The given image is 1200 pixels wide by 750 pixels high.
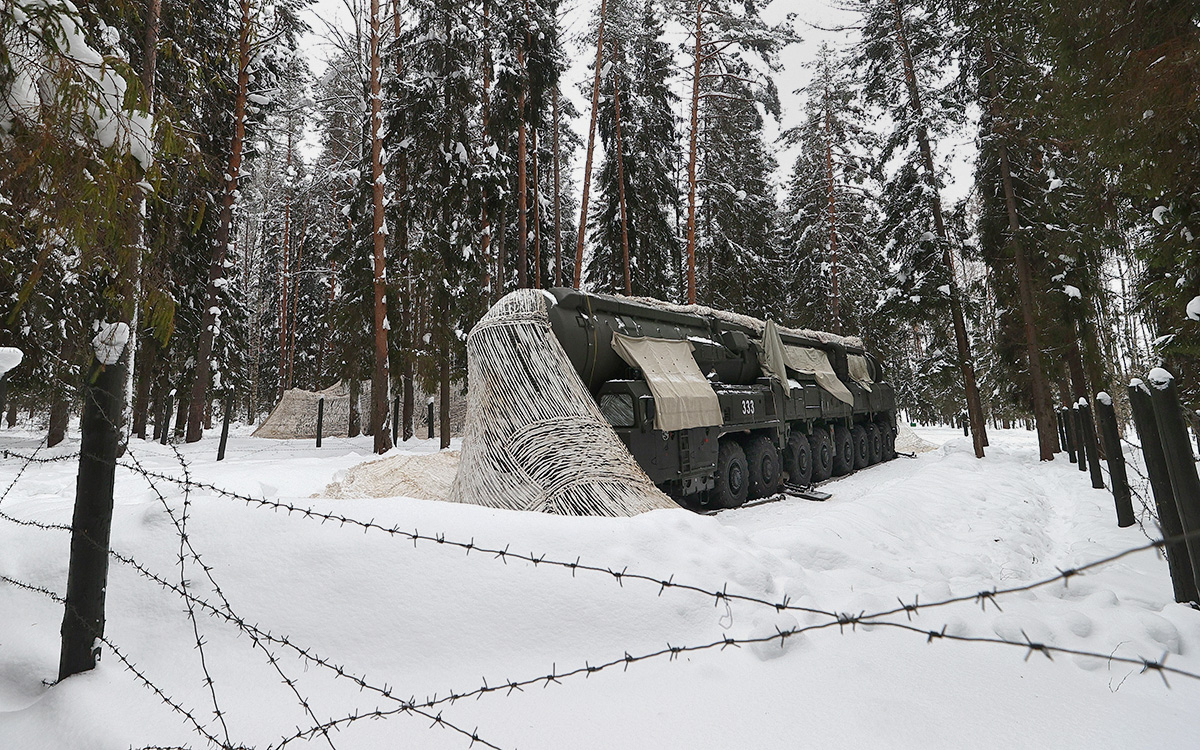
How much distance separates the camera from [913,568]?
4.53 metres

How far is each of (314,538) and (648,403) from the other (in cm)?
481

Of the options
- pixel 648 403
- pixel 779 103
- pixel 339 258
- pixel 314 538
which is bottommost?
pixel 314 538

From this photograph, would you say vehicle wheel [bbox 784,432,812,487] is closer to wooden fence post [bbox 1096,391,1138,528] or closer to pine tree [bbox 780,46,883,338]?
wooden fence post [bbox 1096,391,1138,528]

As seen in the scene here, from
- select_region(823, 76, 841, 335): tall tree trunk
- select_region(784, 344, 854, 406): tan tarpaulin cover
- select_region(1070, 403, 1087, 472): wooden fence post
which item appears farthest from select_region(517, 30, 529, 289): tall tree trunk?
select_region(823, 76, 841, 335): tall tree trunk

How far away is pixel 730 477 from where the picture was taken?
9.16m

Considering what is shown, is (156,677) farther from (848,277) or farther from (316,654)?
(848,277)

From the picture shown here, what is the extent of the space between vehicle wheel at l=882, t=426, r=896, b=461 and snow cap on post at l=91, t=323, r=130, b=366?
1666 centimetres

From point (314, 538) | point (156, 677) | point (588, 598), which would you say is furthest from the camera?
point (314, 538)

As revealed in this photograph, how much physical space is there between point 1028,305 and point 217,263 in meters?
20.5

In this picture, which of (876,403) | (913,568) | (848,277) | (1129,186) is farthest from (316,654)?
(848,277)

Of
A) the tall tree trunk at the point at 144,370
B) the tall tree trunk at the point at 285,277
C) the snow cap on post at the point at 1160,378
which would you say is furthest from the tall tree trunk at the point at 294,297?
the snow cap on post at the point at 1160,378

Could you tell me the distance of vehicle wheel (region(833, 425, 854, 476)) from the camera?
13.4 metres

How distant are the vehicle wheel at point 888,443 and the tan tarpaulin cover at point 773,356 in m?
6.61

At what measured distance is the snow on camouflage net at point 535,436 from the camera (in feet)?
18.1
